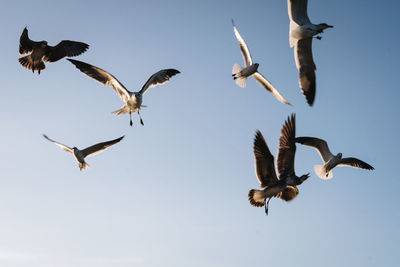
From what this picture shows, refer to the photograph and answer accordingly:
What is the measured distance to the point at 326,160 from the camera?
19281mm

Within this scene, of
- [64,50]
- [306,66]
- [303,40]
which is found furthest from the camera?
[64,50]

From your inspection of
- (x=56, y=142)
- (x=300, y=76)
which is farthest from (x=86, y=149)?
(x=300, y=76)

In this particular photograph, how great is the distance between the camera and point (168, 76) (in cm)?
1894

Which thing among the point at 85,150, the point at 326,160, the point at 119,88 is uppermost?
the point at 119,88

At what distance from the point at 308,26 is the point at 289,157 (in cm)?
390

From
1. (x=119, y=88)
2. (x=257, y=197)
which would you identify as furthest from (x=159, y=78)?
(x=257, y=197)

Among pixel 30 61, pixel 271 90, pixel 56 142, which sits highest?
pixel 30 61

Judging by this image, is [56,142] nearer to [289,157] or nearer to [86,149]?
[86,149]

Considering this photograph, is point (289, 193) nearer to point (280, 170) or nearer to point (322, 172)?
point (280, 170)

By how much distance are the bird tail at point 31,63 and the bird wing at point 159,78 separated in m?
4.20

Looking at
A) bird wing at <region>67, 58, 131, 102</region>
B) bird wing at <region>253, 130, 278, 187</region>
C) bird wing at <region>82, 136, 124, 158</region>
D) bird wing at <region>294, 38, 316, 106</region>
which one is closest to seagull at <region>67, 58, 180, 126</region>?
bird wing at <region>67, 58, 131, 102</region>

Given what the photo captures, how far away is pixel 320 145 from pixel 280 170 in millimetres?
3712

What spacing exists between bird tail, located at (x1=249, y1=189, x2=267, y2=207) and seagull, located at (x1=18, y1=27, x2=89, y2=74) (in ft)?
27.8

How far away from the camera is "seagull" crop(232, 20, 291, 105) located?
61.8 feet
